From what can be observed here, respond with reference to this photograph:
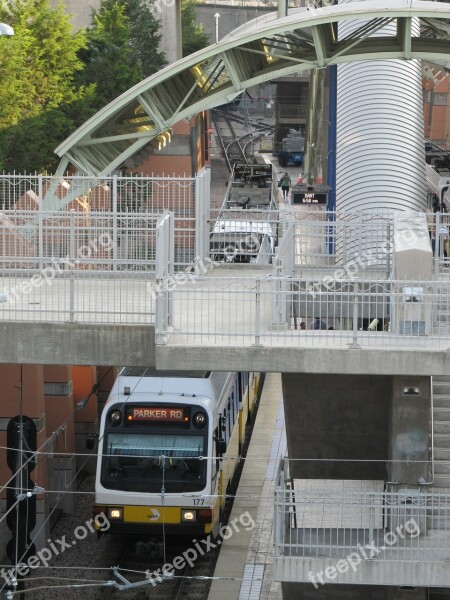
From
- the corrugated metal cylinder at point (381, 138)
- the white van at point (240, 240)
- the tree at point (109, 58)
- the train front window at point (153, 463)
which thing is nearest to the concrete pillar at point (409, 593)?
the train front window at point (153, 463)

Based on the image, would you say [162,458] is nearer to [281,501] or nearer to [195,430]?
[195,430]

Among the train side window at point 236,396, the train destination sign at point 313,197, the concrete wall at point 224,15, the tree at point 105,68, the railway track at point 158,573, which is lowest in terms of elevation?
the railway track at point 158,573

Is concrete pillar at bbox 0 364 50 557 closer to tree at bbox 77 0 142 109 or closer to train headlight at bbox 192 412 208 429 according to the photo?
train headlight at bbox 192 412 208 429

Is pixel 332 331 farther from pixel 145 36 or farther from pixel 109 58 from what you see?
pixel 145 36

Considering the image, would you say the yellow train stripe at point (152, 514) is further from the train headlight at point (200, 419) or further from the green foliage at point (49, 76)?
the green foliage at point (49, 76)

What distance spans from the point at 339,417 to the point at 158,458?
4.00m

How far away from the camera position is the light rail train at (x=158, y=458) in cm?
2480

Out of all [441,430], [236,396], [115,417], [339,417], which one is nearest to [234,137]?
[236,396]

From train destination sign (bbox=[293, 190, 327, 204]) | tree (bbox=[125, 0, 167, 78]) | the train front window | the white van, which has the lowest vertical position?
the train front window

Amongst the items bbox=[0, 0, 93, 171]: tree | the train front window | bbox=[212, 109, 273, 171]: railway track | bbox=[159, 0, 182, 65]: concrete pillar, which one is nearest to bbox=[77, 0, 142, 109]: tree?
bbox=[0, 0, 93, 171]: tree

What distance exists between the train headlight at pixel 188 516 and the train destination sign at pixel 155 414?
1.58m

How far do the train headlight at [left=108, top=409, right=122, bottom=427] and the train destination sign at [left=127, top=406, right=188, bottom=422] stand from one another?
0.51 feet

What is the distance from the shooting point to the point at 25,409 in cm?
2588

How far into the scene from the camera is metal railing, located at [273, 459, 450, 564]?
18891 mm
